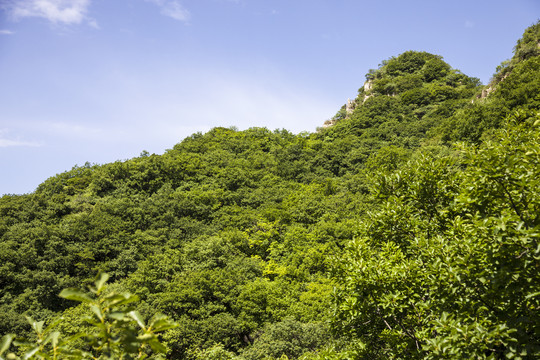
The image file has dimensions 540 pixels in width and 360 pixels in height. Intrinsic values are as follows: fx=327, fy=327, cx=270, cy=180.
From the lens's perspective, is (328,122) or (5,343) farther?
(328,122)

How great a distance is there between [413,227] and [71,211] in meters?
40.0

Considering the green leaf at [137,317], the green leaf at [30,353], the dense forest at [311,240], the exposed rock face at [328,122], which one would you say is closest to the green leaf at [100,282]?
the dense forest at [311,240]

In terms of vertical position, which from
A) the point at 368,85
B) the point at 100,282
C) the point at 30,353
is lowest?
the point at 30,353

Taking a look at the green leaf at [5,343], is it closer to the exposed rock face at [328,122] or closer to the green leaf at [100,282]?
the green leaf at [100,282]

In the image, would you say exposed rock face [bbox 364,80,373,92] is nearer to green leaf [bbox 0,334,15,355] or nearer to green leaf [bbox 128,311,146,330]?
green leaf [bbox 128,311,146,330]

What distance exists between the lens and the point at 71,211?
3734 cm

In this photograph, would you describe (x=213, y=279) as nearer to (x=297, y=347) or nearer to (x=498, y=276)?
(x=297, y=347)

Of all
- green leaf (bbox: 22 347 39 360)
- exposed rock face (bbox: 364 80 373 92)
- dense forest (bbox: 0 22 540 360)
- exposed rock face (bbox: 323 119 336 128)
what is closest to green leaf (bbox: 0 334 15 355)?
dense forest (bbox: 0 22 540 360)

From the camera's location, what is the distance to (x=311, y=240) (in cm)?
2802

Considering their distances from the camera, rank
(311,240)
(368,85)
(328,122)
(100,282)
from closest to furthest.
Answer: (100,282), (311,240), (328,122), (368,85)

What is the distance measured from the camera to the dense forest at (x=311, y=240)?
13.6 ft

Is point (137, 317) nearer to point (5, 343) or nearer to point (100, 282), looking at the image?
point (100, 282)

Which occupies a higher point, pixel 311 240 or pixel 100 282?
pixel 100 282

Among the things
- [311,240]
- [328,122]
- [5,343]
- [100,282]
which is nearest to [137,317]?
[100,282]
